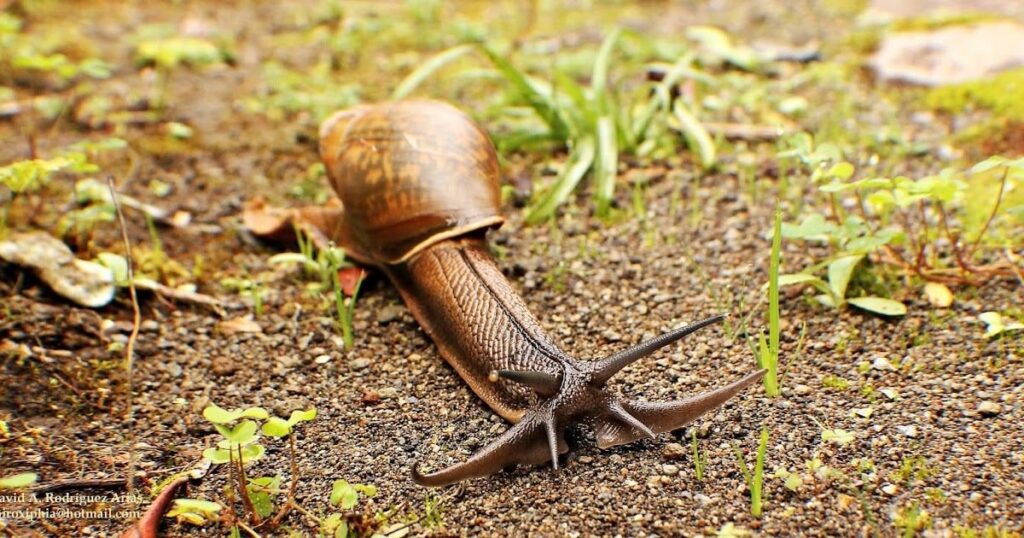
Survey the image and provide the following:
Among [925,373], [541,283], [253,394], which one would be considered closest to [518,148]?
[541,283]

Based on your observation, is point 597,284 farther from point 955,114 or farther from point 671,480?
point 955,114

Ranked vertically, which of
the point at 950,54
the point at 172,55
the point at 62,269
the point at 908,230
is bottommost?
the point at 908,230

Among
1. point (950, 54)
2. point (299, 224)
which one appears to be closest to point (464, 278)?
point (299, 224)

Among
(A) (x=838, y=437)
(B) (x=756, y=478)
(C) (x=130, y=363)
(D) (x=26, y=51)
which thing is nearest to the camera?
(B) (x=756, y=478)

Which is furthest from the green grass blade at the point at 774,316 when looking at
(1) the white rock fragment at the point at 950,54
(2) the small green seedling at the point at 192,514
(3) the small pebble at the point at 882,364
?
(1) the white rock fragment at the point at 950,54

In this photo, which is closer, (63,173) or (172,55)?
(63,173)

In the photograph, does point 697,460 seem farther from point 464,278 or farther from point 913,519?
point 464,278
